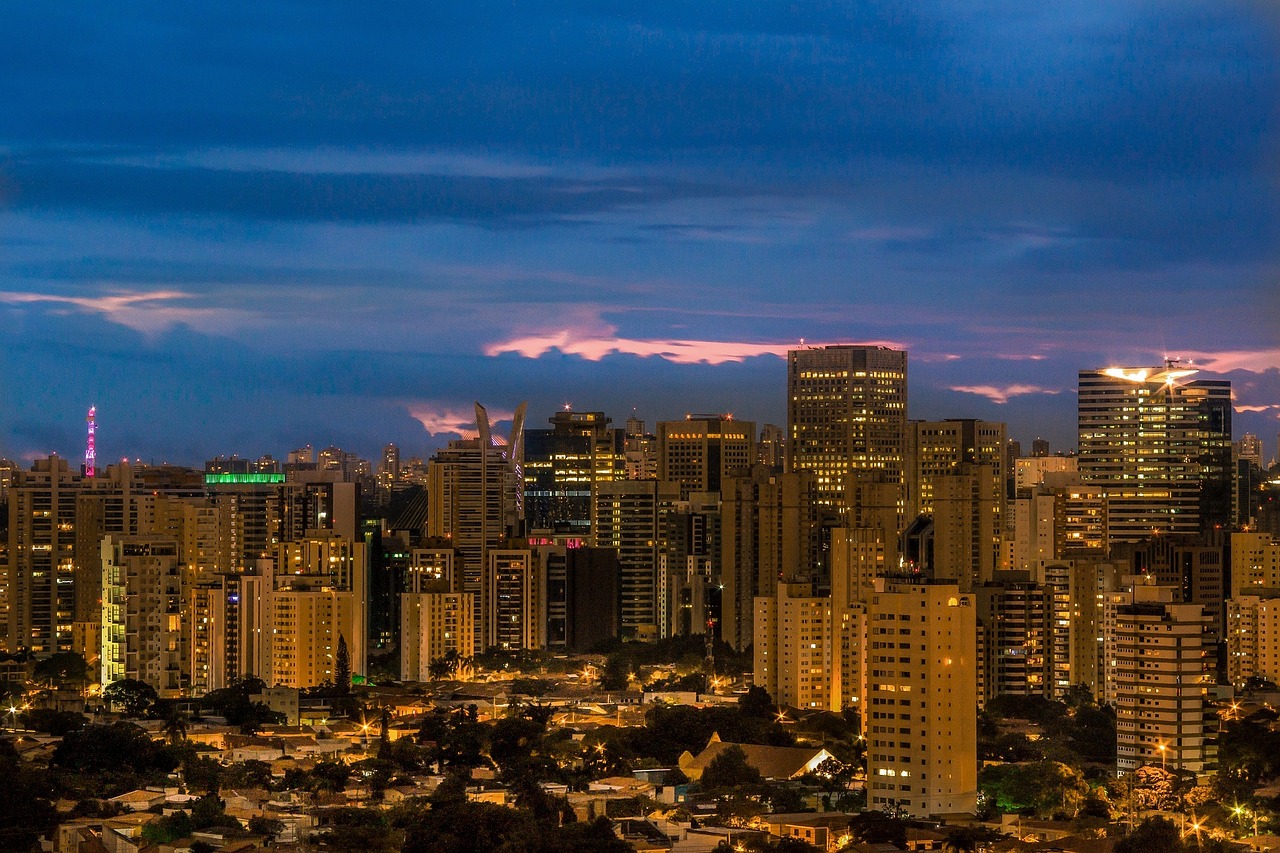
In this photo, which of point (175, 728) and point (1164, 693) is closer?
point (1164, 693)

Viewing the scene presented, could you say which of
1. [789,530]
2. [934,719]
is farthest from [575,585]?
[934,719]

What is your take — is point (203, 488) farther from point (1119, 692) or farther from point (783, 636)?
point (1119, 692)

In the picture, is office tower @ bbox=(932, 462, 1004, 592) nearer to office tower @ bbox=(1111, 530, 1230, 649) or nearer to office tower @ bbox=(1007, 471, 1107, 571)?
office tower @ bbox=(1007, 471, 1107, 571)

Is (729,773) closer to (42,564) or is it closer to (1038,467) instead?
(42,564)

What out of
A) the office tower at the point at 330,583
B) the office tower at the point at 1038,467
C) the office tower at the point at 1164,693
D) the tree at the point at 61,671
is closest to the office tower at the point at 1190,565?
the office tower at the point at 1038,467

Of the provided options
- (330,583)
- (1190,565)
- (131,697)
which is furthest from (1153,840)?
(330,583)

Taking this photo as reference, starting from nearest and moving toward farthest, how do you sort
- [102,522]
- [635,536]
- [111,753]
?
[111,753] → [102,522] → [635,536]

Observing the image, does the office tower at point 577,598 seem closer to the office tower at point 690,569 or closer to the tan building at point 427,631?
the office tower at point 690,569
